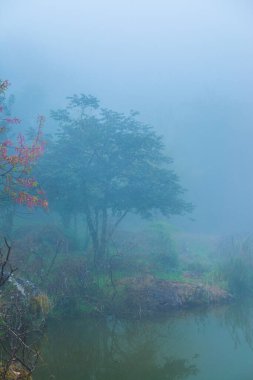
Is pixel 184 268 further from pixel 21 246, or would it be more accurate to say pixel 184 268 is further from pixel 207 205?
pixel 207 205

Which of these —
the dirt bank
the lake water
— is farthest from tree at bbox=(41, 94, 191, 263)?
the lake water

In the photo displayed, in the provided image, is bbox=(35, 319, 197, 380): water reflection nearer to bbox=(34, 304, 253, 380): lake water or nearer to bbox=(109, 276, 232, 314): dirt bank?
bbox=(34, 304, 253, 380): lake water

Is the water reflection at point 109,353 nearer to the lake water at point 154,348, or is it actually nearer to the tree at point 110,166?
the lake water at point 154,348

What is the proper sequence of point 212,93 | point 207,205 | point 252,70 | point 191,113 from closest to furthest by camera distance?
point 207,205, point 191,113, point 212,93, point 252,70

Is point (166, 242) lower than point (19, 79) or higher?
lower

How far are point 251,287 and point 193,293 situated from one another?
13.1 ft

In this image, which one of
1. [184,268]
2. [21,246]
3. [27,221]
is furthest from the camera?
[27,221]

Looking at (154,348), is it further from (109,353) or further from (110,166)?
(110,166)

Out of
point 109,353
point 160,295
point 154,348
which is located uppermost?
point 160,295

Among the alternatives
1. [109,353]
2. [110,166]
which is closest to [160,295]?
[109,353]

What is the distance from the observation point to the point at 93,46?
11569 cm

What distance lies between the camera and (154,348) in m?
14.8

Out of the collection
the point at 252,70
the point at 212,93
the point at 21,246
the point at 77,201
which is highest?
the point at 252,70

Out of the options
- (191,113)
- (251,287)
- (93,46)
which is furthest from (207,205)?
(93,46)
